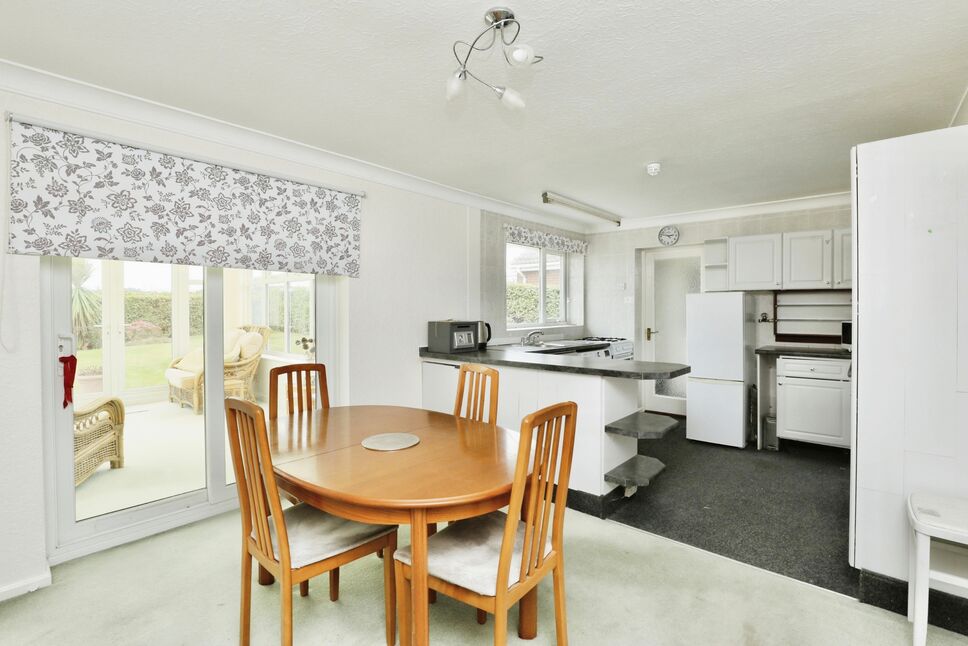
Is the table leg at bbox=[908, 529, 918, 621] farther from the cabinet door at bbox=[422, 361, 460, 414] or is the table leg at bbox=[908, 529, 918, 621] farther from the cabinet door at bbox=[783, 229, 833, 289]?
the cabinet door at bbox=[783, 229, 833, 289]

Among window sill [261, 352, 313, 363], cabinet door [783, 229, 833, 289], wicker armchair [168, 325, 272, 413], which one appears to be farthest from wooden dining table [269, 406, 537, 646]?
cabinet door [783, 229, 833, 289]

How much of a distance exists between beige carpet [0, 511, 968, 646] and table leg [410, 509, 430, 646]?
1.77 feet

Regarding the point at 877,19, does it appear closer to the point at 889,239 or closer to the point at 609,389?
the point at 889,239

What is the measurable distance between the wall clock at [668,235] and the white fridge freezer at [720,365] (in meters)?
0.92

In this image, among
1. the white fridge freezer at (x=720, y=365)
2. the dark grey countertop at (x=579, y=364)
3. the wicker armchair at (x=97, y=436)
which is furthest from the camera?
the white fridge freezer at (x=720, y=365)

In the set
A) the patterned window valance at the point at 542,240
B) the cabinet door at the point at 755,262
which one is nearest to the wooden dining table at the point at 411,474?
the patterned window valance at the point at 542,240

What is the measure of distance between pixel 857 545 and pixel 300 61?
3289 mm

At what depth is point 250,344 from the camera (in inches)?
122

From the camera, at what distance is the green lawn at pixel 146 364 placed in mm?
2619

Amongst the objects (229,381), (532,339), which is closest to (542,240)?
(532,339)

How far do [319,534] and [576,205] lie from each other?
3.66 metres

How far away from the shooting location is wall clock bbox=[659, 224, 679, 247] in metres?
5.23

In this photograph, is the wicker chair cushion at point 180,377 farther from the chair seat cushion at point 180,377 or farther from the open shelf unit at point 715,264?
the open shelf unit at point 715,264

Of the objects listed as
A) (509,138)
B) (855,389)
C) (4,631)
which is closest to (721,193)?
(509,138)
